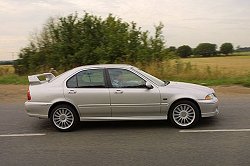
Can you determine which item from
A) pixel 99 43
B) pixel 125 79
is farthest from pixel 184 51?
pixel 125 79

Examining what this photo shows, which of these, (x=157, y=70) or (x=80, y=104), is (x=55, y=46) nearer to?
(x=157, y=70)

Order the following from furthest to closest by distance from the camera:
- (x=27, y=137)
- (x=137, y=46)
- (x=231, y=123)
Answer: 1. (x=137, y=46)
2. (x=231, y=123)
3. (x=27, y=137)

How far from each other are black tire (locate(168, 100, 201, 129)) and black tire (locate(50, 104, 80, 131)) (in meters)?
2.09

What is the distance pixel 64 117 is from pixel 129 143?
1.89 m

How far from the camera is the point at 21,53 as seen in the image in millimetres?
32438

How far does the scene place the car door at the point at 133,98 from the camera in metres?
7.55

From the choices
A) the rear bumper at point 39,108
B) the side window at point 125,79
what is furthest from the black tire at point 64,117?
the side window at point 125,79

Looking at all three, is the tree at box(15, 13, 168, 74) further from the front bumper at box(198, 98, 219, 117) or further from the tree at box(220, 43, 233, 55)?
the tree at box(220, 43, 233, 55)

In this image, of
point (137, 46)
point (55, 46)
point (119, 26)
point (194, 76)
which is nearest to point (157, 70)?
point (194, 76)

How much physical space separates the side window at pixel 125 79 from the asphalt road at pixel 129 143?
3.12ft

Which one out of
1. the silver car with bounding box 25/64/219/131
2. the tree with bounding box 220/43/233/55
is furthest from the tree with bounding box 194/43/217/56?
the silver car with bounding box 25/64/219/131

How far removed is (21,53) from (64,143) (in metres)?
27.3

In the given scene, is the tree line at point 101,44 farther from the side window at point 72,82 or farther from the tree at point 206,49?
the tree at point 206,49

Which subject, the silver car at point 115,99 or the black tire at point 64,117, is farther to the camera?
the black tire at point 64,117
